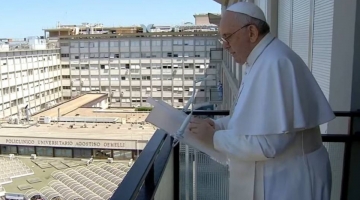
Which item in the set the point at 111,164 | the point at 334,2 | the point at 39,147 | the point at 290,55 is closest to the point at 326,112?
the point at 290,55

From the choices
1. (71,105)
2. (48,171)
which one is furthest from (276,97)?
(71,105)

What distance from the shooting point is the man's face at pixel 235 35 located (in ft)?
3.30

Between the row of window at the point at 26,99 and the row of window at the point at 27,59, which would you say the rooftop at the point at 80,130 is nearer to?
the row of window at the point at 26,99

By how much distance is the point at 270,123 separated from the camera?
0.95 meters

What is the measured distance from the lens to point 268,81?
97 centimetres

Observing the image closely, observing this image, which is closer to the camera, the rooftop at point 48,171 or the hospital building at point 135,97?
the hospital building at point 135,97

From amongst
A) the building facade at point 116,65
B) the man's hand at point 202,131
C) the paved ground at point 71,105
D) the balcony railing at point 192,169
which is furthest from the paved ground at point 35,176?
the man's hand at point 202,131

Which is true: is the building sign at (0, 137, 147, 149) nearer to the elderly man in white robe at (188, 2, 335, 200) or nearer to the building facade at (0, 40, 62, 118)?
the building facade at (0, 40, 62, 118)

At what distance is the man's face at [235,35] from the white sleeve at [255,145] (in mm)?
223

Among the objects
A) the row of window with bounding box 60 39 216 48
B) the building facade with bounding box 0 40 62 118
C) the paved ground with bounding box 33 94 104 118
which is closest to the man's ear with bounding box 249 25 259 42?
the paved ground with bounding box 33 94 104 118

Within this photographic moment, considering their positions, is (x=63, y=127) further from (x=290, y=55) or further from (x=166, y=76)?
(x=290, y=55)

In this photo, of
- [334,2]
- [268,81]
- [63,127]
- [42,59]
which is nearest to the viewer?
[268,81]

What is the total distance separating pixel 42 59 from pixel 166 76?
761cm

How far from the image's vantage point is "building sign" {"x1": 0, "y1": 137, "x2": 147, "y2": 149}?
13891 mm
